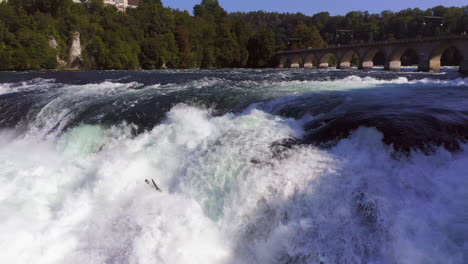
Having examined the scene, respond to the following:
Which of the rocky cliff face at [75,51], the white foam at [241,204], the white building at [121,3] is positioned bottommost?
the white foam at [241,204]

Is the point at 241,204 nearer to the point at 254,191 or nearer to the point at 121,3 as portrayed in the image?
the point at 254,191

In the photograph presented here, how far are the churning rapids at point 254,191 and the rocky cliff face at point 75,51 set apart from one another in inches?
2318

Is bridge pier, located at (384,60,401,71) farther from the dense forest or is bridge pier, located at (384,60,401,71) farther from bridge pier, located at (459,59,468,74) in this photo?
bridge pier, located at (459,59,468,74)

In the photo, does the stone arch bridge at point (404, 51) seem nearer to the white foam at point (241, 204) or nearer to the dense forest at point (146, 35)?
the dense forest at point (146, 35)

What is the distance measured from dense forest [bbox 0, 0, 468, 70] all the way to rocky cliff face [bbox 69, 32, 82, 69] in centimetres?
96

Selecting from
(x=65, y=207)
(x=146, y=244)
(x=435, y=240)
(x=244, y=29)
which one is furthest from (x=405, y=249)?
(x=244, y=29)

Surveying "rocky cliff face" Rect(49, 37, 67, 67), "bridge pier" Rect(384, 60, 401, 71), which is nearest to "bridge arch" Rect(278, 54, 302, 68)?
"bridge pier" Rect(384, 60, 401, 71)

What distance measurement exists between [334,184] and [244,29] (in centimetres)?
9050

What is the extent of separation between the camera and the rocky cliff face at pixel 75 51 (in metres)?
62.8

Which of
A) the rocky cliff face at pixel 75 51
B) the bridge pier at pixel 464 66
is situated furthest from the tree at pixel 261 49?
the bridge pier at pixel 464 66

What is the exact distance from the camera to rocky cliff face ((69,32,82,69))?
206ft

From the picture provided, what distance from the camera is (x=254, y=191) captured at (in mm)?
5859

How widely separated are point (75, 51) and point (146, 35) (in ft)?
55.3

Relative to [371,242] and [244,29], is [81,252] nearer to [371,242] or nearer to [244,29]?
[371,242]
